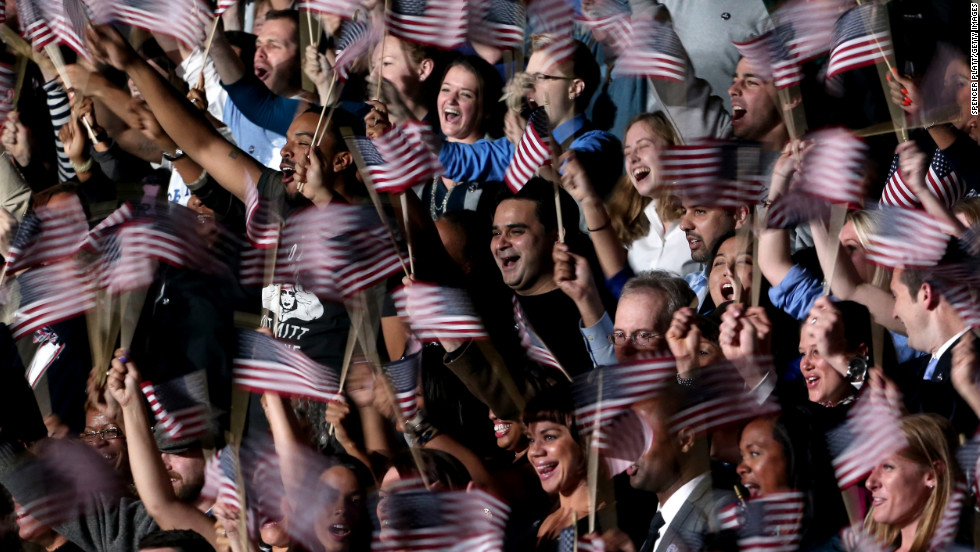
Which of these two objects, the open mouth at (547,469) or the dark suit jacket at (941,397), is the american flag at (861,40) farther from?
the open mouth at (547,469)

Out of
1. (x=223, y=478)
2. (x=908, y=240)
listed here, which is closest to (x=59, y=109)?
(x=223, y=478)

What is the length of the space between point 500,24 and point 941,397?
5.84ft

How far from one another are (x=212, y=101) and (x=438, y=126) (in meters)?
0.91

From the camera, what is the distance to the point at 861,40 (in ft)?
15.4

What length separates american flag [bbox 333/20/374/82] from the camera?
535cm

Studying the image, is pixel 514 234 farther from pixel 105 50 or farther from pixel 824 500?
pixel 105 50

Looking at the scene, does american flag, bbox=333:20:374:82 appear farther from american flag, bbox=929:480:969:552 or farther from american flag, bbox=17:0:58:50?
american flag, bbox=929:480:969:552

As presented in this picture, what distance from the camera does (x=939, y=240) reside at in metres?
4.39

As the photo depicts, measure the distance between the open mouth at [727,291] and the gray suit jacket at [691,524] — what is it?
0.59 metres

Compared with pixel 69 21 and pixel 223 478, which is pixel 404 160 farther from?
pixel 69 21

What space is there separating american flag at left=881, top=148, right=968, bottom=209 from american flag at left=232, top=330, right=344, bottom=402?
1547 mm

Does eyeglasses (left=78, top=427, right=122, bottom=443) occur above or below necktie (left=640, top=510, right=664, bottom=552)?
below

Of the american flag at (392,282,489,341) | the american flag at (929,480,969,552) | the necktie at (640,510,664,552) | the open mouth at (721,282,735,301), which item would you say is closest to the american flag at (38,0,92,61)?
the american flag at (392,282,489,341)

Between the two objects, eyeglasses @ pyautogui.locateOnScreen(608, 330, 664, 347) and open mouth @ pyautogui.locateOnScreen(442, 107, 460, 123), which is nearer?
eyeglasses @ pyautogui.locateOnScreen(608, 330, 664, 347)
